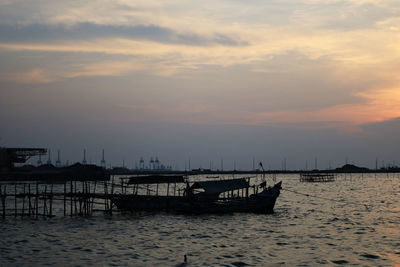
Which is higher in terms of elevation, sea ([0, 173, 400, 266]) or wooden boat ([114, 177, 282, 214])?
wooden boat ([114, 177, 282, 214])

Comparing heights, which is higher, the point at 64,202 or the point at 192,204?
the point at 64,202

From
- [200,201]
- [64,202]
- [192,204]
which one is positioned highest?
[64,202]

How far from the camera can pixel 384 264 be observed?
972 inches

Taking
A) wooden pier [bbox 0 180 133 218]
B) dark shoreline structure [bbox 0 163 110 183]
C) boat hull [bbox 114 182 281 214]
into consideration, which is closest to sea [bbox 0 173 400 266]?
boat hull [bbox 114 182 281 214]

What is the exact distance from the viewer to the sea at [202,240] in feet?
83.9

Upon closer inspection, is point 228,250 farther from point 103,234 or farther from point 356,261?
point 103,234

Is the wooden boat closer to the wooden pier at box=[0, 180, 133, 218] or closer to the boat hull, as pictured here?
the boat hull

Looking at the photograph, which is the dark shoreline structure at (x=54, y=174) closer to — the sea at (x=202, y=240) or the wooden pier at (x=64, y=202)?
the wooden pier at (x=64, y=202)

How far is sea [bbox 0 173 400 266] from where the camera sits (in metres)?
25.6

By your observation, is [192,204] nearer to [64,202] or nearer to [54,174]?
[64,202]

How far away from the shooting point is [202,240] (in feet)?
106

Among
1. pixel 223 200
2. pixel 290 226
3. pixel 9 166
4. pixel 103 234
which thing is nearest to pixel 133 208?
pixel 223 200

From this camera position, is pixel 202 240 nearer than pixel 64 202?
Yes

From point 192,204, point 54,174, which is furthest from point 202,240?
point 54,174
